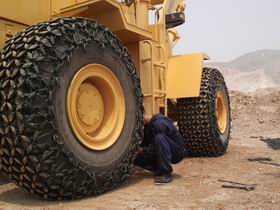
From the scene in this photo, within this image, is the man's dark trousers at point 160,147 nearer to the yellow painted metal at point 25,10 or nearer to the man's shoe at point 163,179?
the man's shoe at point 163,179

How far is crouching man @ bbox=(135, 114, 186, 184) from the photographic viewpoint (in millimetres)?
4355

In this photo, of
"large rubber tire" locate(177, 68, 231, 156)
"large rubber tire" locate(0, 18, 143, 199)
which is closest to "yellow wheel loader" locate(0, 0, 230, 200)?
"large rubber tire" locate(0, 18, 143, 199)

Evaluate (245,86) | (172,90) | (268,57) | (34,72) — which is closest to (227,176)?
(172,90)

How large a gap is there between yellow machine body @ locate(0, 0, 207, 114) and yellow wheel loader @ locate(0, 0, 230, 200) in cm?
1

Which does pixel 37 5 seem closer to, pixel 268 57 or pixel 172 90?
pixel 172 90

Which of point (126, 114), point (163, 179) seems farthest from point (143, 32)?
point (163, 179)

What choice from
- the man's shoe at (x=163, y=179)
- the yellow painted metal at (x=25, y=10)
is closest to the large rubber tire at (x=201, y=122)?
the man's shoe at (x=163, y=179)

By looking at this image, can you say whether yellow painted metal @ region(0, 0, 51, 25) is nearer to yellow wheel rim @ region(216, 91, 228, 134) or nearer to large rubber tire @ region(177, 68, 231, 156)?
large rubber tire @ region(177, 68, 231, 156)

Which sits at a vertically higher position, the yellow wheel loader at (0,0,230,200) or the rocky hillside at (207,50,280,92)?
the rocky hillside at (207,50,280,92)

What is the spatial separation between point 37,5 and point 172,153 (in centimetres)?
205

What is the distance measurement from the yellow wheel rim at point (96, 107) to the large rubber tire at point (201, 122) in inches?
94.3

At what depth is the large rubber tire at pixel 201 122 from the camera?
611 cm

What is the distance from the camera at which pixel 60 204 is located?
10.5 ft

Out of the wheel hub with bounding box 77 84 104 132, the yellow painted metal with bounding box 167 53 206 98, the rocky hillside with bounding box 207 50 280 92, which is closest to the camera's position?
the wheel hub with bounding box 77 84 104 132
